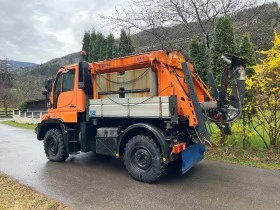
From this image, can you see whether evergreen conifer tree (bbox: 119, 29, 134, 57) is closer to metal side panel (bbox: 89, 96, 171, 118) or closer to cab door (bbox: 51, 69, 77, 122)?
cab door (bbox: 51, 69, 77, 122)

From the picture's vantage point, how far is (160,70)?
19.0 ft

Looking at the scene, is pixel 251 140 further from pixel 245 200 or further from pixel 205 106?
pixel 245 200

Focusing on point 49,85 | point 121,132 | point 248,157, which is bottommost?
point 248,157

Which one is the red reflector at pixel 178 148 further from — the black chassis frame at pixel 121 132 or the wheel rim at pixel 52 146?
the wheel rim at pixel 52 146

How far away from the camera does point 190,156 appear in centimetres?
597

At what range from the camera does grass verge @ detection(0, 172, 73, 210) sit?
14.6 feet

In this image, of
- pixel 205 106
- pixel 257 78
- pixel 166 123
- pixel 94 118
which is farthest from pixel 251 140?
pixel 94 118

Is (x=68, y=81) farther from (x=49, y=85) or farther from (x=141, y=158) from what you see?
(x=141, y=158)

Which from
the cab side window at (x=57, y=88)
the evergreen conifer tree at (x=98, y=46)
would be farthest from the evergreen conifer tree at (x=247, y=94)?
the evergreen conifer tree at (x=98, y=46)

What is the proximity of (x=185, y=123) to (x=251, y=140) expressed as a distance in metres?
4.46

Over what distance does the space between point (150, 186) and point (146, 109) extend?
1577 millimetres

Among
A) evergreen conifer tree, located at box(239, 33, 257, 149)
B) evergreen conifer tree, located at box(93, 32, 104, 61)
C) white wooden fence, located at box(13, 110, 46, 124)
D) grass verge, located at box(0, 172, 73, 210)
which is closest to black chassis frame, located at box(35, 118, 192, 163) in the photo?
grass verge, located at box(0, 172, 73, 210)

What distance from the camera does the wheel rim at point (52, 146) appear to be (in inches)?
305

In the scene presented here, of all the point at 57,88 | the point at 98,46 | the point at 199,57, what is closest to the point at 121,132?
the point at 57,88
